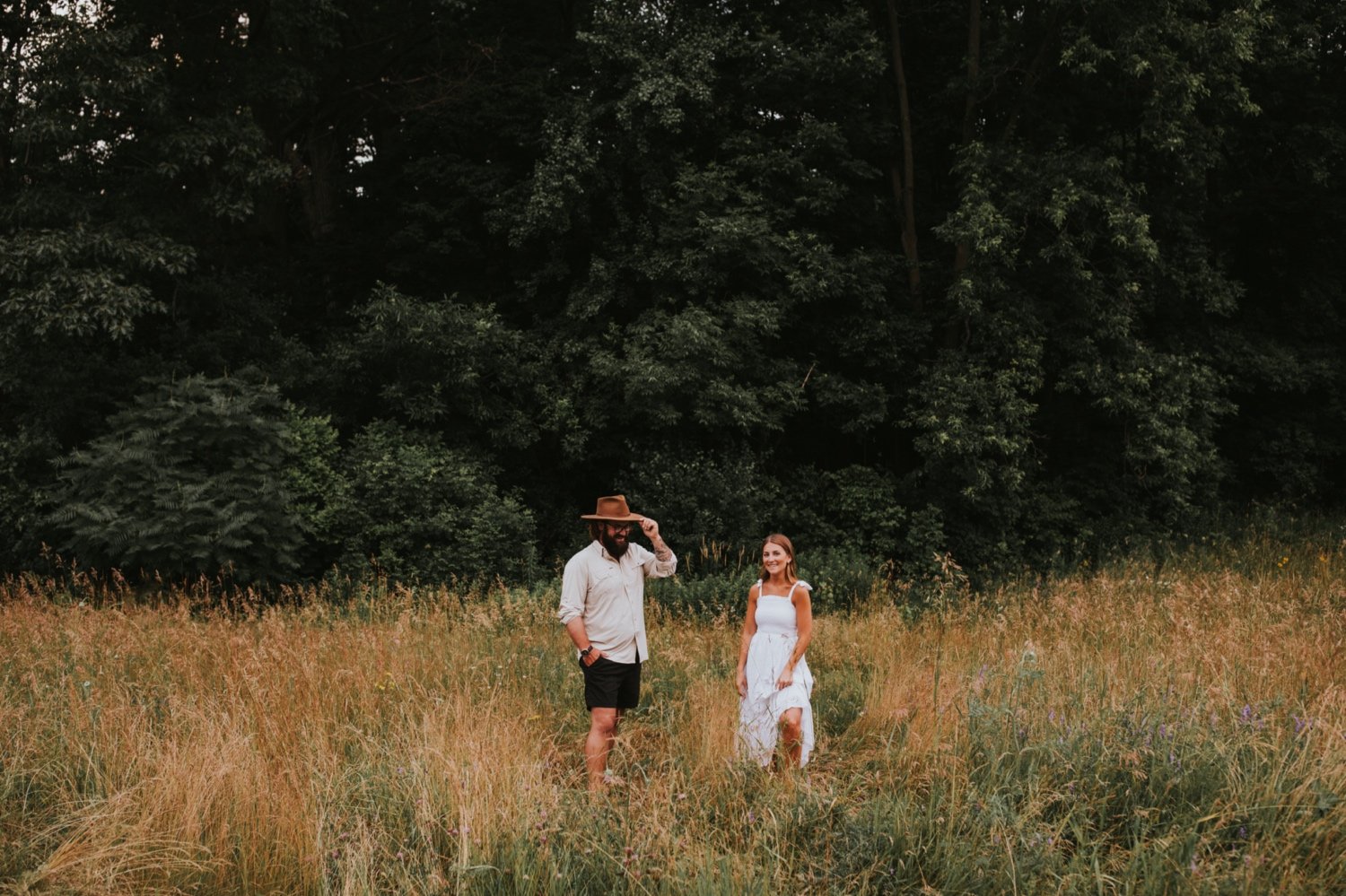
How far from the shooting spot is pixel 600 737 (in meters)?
5.20

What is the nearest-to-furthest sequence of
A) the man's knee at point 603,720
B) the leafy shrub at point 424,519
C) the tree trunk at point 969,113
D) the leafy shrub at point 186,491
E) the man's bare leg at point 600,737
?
1. the man's bare leg at point 600,737
2. the man's knee at point 603,720
3. the leafy shrub at point 186,491
4. the leafy shrub at point 424,519
5. the tree trunk at point 969,113

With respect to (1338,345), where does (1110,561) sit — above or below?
below

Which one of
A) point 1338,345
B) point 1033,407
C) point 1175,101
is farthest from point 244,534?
point 1338,345

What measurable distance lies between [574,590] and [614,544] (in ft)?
1.22

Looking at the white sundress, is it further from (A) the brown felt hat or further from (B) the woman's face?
(A) the brown felt hat

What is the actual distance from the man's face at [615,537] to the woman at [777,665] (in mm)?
875

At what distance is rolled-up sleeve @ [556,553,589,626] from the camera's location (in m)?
5.28

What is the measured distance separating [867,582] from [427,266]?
34.3 ft

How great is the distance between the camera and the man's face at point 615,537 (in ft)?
17.9

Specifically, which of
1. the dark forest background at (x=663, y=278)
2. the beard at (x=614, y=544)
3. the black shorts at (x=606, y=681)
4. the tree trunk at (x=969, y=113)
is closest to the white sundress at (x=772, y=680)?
the black shorts at (x=606, y=681)

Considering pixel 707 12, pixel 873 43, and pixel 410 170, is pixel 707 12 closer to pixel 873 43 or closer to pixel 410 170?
pixel 873 43

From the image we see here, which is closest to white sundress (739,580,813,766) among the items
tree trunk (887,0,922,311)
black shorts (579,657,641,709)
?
black shorts (579,657,641,709)

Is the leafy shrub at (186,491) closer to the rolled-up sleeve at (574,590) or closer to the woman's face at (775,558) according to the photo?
the rolled-up sleeve at (574,590)

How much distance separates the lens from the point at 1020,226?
598 inches
